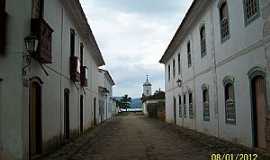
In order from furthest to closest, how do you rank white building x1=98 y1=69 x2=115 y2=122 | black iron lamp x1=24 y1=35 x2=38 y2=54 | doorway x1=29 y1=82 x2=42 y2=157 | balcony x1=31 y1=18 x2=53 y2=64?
white building x1=98 y1=69 x2=115 y2=122
doorway x1=29 y1=82 x2=42 y2=157
balcony x1=31 y1=18 x2=53 y2=64
black iron lamp x1=24 y1=35 x2=38 y2=54

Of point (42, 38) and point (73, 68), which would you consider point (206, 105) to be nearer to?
point (73, 68)

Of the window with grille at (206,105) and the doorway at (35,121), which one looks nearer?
the doorway at (35,121)

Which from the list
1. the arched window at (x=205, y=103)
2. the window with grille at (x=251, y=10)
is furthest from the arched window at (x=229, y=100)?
the arched window at (x=205, y=103)

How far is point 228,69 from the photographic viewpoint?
13.7 meters

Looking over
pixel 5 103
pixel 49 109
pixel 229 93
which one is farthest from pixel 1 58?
pixel 229 93

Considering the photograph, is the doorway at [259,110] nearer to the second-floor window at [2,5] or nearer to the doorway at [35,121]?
the doorway at [35,121]

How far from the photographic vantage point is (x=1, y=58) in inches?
348

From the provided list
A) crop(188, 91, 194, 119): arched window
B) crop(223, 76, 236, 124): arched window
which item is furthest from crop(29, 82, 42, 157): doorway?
crop(188, 91, 194, 119): arched window

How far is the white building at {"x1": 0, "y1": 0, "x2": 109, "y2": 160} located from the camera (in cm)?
898

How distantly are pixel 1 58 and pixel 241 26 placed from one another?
23.9 feet

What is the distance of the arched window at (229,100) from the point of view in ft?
43.9

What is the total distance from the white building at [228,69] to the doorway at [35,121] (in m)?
6.22

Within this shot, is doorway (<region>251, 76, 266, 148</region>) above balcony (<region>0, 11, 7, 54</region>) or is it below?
below

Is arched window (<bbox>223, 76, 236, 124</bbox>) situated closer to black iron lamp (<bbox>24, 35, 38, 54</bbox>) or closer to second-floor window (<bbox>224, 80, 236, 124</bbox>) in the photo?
second-floor window (<bbox>224, 80, 236, 124</bbox>)
